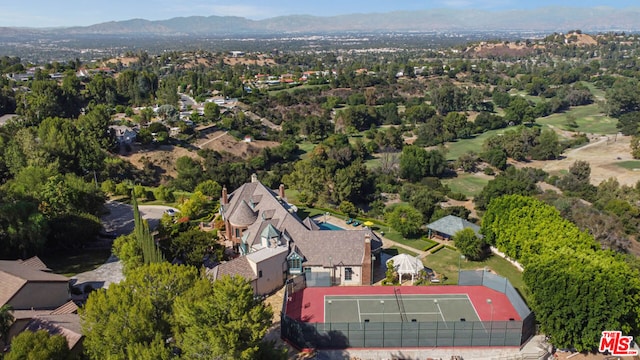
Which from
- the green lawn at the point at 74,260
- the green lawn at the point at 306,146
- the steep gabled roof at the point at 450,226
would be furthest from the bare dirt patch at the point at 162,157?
the steep gabled roof at the point at 450,226

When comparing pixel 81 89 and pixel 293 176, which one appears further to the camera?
pixel 81 89

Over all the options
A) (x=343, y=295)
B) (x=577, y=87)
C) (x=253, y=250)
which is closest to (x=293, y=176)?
(x=253, y=250)

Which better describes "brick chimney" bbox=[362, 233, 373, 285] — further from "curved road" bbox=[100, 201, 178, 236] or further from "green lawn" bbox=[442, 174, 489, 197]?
"green lawn" bbox=[442, 174, 489, 197]

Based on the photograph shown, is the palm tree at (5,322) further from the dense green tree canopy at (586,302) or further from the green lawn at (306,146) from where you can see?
the green lawn at (306,146)

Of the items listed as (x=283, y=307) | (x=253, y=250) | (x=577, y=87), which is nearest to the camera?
(x=283, y=307)

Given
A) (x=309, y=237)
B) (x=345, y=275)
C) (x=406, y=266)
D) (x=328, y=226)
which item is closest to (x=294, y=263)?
(x=309, y=237)

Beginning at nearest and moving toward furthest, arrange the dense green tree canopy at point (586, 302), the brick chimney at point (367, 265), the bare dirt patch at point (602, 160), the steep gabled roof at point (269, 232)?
the dense green tree canopy at point (586, 302) → the brick chimney at point (367, 265) → the steep gabled roof at point (269, 232) → the bare dirt patch at point (602, 160)

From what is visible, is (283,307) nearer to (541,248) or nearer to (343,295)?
(343,295)

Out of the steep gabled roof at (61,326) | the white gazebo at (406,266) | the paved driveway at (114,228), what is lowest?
the paved driveway at (114,228)
